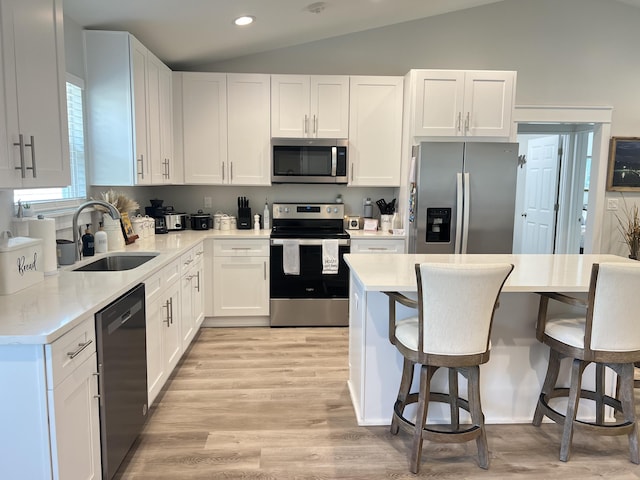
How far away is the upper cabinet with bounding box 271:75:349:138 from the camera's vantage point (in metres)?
4.31

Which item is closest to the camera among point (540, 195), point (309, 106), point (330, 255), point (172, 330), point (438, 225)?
point (172, 330)

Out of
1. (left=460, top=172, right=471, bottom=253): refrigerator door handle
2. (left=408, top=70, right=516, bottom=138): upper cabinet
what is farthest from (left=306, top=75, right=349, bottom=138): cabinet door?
(left=460, top=172, right=471, bottom=253): refrigerator door handle

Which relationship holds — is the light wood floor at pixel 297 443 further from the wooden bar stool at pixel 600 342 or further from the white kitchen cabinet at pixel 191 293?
the white kitchen cabinet at pixel 191 293

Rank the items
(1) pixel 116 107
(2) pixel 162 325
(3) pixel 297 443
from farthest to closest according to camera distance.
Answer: (1) pixel 116 107 → (2) pixel 162 325 → (3) pixel 297 443

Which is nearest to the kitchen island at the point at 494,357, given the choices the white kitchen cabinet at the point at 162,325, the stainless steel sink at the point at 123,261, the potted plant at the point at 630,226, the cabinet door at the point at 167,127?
the white kitchen cabinet at the point at 162,325

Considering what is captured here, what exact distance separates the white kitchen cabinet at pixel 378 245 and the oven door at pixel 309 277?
0.32ft

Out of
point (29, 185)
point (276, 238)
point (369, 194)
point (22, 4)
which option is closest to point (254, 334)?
point (276, 238)

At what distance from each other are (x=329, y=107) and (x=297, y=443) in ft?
9.96

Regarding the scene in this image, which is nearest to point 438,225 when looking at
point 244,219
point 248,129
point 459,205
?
point 459,205

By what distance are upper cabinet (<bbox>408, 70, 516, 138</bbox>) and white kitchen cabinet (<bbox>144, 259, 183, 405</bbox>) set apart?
2528 millimetres

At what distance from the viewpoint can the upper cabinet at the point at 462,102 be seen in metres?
4.11

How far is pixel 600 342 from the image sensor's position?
2.11 meters

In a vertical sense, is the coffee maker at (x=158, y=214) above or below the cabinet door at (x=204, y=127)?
below

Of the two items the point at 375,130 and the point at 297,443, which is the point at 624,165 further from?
the point at 297,443
